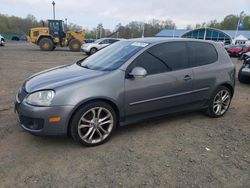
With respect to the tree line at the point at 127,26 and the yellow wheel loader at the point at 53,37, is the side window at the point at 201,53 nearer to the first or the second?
the yellow wheel loader at the point at 53,37

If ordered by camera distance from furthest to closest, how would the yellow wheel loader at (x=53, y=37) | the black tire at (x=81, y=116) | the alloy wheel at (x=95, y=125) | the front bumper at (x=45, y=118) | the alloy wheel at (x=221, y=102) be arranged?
the yellow wheel loader at (x=53, y=37) → the alloy wheel at (x=221, y=102) → the alloy wheel at (x=95, y=125) → the black tire at (x=81, y=116) → the front bumper at (x=45, y=118)

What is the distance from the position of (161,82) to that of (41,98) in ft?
6.03

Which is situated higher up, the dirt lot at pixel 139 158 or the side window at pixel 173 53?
the side window at pixel 173 53

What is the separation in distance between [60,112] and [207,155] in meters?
2.10

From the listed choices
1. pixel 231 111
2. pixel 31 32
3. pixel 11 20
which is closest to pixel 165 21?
pixel 11 20

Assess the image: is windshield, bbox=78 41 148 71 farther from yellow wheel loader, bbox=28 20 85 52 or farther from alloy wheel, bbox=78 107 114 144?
yellow wheel loader, bbox=28 20 85 52

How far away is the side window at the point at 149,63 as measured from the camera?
3.89 meters

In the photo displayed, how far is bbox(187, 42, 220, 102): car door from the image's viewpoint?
4.48 metres

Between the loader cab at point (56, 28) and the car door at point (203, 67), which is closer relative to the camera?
the car door at point (203, 67)

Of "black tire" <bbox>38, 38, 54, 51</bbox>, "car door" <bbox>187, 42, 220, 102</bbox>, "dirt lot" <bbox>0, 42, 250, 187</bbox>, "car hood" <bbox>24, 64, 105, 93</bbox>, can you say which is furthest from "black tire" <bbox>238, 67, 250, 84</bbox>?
"black tire" <bbox>38, 38, 54, 51</bbox>

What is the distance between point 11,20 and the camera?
89.2 meters

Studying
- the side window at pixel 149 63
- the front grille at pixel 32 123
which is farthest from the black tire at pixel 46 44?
the front grille at pixel 32 123

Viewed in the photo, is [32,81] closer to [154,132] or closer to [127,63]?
[127,63]

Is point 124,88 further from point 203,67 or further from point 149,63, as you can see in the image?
point 203,67
